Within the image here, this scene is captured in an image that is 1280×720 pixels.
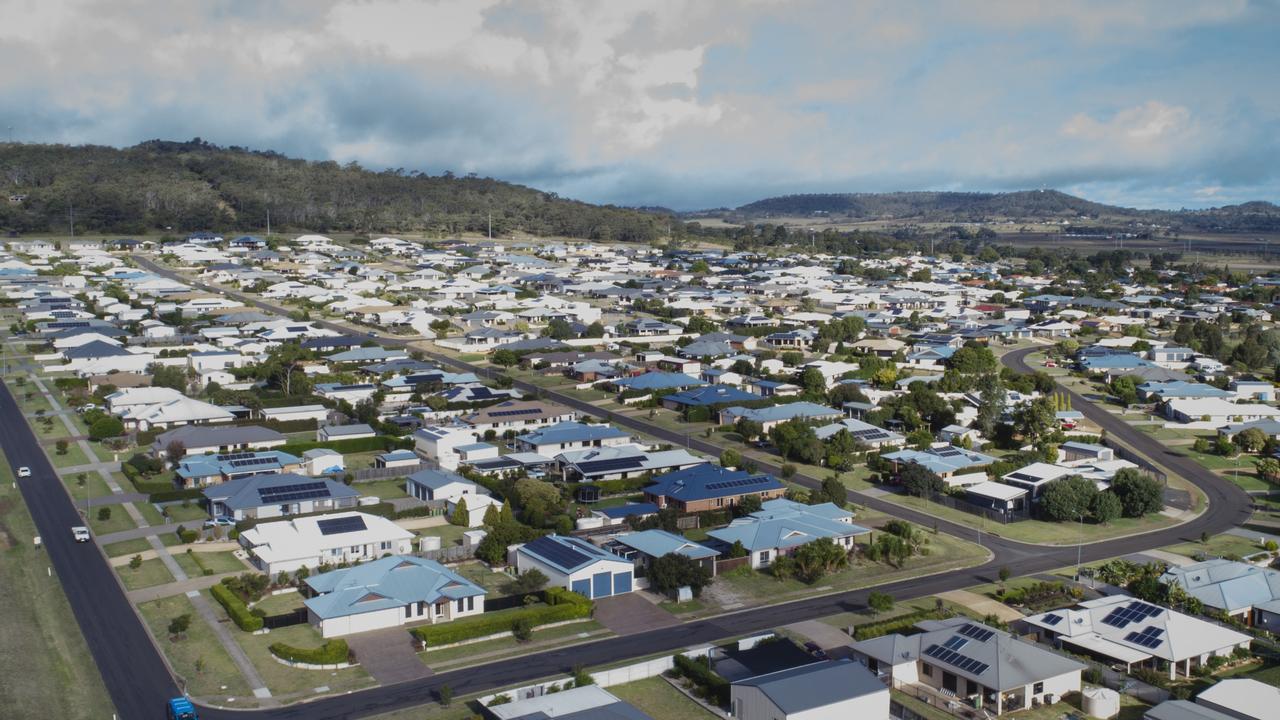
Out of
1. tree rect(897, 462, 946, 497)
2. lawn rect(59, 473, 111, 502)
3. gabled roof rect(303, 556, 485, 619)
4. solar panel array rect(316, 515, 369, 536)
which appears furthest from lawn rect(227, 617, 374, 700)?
tree rect(897, 462, 946, 497)

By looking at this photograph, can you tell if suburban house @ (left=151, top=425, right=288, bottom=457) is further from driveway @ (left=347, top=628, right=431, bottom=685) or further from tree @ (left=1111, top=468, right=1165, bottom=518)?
tree @ (left=1111, top=468, right=1165, bottom=518)

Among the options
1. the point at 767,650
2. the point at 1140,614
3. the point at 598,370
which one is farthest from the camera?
the point at 598,370

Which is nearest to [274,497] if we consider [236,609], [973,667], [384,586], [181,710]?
[236,609]

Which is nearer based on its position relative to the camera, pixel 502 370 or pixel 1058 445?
pixel 1058 445

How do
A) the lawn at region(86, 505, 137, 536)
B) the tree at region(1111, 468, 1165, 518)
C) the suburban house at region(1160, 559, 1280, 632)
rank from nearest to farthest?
the suburban house at region(1160, 559, 1280, 632) → the lawn at region(86, 505, 137, 536) → the tree at region(1111, 468, 1165, 518)

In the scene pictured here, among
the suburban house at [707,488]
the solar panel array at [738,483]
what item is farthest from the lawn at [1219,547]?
the solar panel array at [738,483]

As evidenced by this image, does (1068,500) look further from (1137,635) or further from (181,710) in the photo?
(181,710)

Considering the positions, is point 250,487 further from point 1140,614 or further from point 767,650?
point 1140,614

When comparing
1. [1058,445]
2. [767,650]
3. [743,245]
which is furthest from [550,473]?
[743,245]
